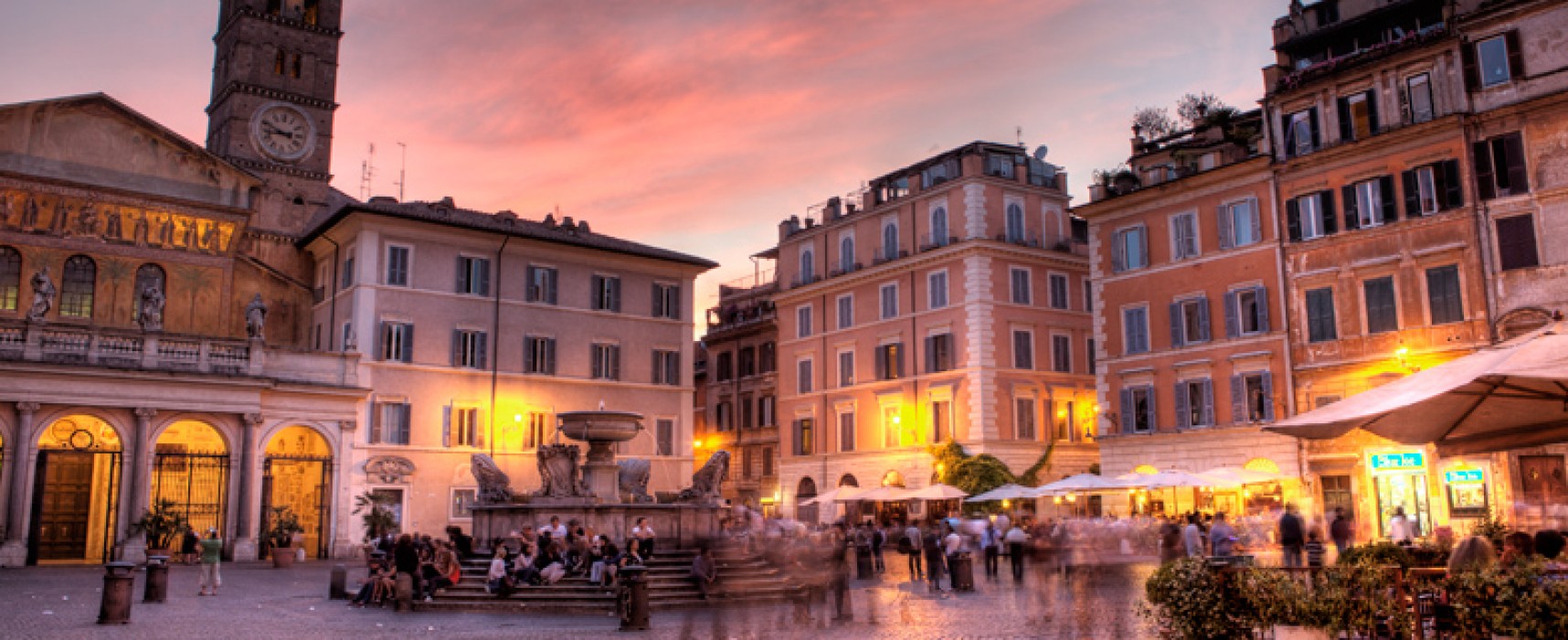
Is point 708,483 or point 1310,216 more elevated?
point 1310,216

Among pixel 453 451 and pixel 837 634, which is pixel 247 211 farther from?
pixel 837 634

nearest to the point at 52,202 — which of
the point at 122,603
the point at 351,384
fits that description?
the point at 351,384

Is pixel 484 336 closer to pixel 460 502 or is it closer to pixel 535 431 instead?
pixel 535 431

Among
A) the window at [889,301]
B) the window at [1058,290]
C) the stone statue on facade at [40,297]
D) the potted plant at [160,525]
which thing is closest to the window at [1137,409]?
the window at [1058,290]

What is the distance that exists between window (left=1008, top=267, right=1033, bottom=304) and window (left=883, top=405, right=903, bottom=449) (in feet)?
20.8

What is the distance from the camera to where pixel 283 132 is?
174ft

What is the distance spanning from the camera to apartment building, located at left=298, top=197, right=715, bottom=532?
3850cm

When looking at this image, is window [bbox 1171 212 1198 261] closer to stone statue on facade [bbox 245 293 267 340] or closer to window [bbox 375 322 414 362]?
window [bbox 375 322 414 362]

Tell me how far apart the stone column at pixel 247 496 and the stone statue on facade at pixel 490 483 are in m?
13.8

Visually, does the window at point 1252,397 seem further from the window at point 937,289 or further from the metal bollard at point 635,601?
the metal bollard at point 635,601

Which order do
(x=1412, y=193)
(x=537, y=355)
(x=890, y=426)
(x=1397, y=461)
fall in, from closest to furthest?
(x=1397, y=461)
(x=1412, y=193)
(x=537, y=355)
(x=890, y=426)

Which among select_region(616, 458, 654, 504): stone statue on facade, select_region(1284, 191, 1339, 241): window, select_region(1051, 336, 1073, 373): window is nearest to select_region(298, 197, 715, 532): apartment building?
select_region(1051, 336, 1073, 373): window

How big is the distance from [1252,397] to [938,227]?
49.0 ft

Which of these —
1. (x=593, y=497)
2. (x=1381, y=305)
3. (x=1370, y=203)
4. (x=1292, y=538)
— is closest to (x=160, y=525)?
(x=593, y=497)
